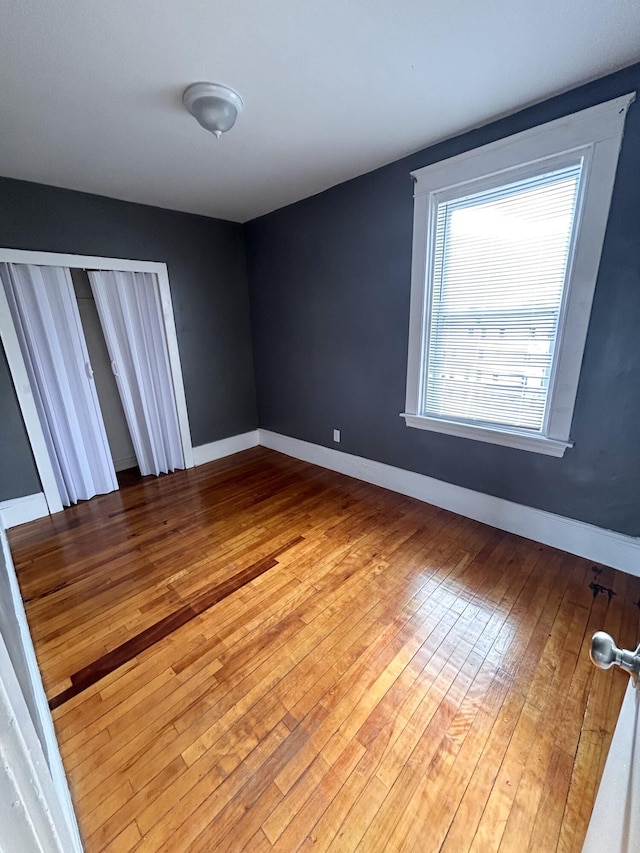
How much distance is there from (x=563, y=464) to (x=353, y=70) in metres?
2.35

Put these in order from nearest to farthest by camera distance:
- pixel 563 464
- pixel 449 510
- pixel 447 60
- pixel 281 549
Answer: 1. pixel 447 60
2. pixel 563 464
3. pixel 281 549
4. pixel 449 510

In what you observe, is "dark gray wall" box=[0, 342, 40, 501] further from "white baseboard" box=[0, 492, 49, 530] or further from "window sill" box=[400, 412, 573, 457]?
"window sill" box=[400, 412, 573, 457]

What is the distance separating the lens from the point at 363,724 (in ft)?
4.25

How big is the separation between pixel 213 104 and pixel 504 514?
292cm

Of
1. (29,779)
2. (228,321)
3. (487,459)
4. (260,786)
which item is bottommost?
(260,786)

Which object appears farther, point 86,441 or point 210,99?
point 86,441

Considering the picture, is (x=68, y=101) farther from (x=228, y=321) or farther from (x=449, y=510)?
(x=449, y=510)

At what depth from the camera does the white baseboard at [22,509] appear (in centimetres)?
261

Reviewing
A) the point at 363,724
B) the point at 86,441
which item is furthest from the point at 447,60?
the point at 86,441

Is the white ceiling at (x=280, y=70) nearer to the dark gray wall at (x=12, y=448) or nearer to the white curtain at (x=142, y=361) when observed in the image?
the white curtain at (x=142, y=361)

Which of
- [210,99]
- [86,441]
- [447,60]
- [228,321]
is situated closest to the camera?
[447,60]

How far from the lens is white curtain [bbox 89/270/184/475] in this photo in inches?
121

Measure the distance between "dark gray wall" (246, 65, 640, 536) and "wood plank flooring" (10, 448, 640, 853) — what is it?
0.49m

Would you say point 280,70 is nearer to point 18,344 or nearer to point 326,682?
point 18,344
